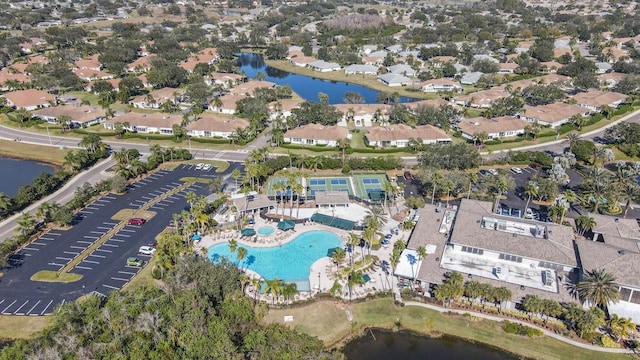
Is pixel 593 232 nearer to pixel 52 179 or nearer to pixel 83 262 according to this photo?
pixel 83 262

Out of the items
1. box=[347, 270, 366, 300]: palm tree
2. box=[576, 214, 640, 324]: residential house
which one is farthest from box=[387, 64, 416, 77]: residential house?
box=[347, 270, 366, 300]: palm tree

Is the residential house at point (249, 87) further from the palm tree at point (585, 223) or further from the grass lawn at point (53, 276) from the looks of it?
the palm tree at point (585, 223)

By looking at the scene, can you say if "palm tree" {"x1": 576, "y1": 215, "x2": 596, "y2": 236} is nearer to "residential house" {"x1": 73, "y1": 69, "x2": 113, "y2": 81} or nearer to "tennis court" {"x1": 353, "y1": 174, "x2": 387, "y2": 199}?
"tennis court" {"x1": 353, "y1": 174, "x2": 387, "y2": 199}

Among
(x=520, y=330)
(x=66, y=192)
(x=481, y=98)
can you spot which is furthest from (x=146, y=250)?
(x=481, y=98)

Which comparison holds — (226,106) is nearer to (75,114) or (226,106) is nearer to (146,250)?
(75,114)

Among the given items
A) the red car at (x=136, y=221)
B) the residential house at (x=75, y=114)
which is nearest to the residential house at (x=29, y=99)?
the residential house at (x=75, y=114)

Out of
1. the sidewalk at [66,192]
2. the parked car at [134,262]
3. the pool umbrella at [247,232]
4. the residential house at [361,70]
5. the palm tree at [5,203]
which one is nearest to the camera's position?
the parked car at [134,262]
